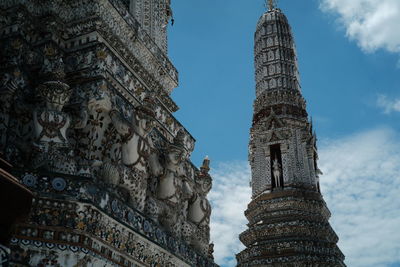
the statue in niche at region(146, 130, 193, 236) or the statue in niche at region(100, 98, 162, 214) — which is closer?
the statue in niche at region(100, 98, 162, 214)

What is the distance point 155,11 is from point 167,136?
3320mm

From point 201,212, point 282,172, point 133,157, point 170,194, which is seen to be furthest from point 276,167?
point 133,157

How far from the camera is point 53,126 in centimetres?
692

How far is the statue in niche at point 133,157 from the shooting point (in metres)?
7.59

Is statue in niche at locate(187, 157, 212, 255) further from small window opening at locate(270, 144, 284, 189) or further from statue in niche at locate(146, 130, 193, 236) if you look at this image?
small window opening at locate(270, 144, 284, 189)

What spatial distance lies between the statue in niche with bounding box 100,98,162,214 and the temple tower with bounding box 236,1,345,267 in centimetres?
1123

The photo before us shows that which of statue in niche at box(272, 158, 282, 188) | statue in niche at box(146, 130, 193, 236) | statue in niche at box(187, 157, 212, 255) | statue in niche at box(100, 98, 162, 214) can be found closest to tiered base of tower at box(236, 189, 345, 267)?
statue in niche at box(272, 158, 282, 188)

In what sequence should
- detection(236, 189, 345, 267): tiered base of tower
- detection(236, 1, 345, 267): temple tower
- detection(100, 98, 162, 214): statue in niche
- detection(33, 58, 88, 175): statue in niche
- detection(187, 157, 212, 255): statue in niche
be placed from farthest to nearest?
detection(236, 1, 345, 267): temple tower < detection(236, 189, 345, 267): tiered base of tower < detection(187, 157, 212, 255): statue in niche < detection(100, 98, 162, 214): statue in niche < detection(33, 58, 88, 175): statue in niche

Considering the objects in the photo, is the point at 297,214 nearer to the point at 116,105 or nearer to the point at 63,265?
the point at 116,105

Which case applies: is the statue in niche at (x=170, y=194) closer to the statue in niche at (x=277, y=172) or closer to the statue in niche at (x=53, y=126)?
the statue in niche at (x=53, y=126)

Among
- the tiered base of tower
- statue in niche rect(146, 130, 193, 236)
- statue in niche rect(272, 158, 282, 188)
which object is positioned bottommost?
statue in niche rect(146, 130, 193, 236)

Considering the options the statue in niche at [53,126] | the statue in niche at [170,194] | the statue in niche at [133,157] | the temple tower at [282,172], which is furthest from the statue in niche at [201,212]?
the temple tower at [282,172]

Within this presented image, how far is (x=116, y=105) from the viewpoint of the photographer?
26.4 feet

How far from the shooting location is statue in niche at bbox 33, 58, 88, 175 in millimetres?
6703
